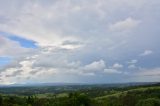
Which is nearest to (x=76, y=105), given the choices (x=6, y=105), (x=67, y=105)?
(x=67, y=105)

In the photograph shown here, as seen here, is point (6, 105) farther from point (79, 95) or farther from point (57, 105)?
point (79, 95)

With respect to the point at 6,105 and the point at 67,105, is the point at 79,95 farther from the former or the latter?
the point at 6,105

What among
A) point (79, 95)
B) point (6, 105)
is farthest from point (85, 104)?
point (6, 105)

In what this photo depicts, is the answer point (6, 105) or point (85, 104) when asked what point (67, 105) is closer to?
point (85, 104)

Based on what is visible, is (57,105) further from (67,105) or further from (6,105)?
(6,105)
